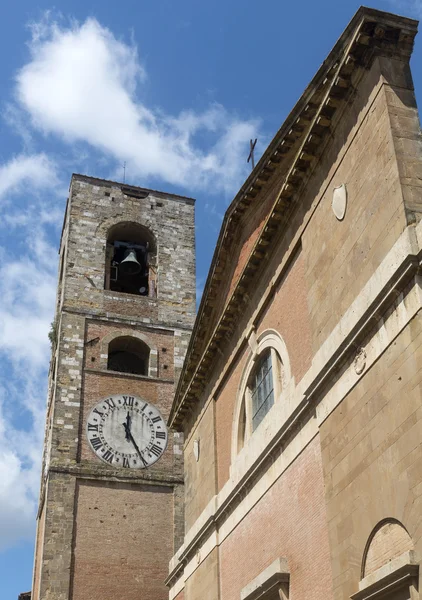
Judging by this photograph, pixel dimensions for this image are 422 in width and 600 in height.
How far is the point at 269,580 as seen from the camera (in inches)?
381

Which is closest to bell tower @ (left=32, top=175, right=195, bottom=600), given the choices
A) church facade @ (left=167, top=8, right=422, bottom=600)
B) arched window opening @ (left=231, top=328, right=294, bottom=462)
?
church facade @ (left=167, top=8, right=422, bottom=600)

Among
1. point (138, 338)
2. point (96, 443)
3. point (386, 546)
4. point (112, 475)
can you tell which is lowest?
point (386, 546)

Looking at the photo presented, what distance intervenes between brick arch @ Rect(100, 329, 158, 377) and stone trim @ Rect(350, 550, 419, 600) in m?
14.4

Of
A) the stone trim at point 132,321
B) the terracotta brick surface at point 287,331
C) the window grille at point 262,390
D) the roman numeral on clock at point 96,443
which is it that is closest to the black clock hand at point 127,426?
the roman numeral on clock at point 96,443

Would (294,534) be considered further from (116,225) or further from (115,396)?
(116,225)

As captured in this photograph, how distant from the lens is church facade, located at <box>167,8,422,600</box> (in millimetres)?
7082

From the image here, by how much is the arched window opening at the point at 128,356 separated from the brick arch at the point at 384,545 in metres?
14.8

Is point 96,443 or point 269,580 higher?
point 96,443

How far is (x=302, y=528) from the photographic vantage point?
30.2 ft

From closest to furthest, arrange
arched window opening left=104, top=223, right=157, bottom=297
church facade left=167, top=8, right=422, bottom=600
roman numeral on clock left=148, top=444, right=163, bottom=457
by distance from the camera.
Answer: church facade left=167, top=8, right=422, bottom=600 → roman numeral on clock left=148, top=444, right=163, bottom=457 → arched window opening left=104, top=223, right=157, bottom=297

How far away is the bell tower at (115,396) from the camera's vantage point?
18281 millimetres

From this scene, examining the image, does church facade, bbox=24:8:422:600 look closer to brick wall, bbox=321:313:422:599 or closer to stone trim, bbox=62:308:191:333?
Answer: brick wall, bbox=321:313:422:599

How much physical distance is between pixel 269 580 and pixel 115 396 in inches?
449

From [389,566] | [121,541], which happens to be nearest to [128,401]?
[121,541]
